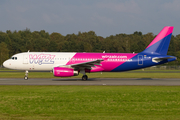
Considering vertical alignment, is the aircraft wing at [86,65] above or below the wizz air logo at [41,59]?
below

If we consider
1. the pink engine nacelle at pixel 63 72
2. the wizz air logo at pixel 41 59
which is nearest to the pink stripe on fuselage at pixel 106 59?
the pink engine nacelle at pixel 63 72

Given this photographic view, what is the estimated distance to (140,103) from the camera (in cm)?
1323

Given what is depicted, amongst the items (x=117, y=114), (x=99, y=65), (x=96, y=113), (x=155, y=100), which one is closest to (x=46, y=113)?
(x=96, y=113)

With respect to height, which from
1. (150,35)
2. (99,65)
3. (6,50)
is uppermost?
(150,35)

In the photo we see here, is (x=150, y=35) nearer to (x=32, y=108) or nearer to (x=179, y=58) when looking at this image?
(x=179, y=58)

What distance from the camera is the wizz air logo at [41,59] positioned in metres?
30.4

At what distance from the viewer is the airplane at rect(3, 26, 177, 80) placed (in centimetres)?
3026

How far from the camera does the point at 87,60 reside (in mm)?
31156

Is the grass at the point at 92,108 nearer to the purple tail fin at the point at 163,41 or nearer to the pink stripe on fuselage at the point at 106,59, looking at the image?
the pink stripe on fuselage at the point at 106,59

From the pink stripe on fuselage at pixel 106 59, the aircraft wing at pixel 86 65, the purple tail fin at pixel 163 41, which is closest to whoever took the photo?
the aircraft wing at pixel 86 65

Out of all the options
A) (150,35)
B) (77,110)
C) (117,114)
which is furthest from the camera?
(150,35)

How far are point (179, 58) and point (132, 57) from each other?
213 ft

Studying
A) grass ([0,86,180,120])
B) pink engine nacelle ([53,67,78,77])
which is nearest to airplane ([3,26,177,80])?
pink engine nacelle ([53,67,78,77])

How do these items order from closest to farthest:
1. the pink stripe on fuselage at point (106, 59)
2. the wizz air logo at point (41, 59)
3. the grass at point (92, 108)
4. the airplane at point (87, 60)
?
the grass at point (92, 108), the airplane at point (87, 60), the wizz air logo at point (41, 59), the pink stripe on fuselage at point (106, 59)
